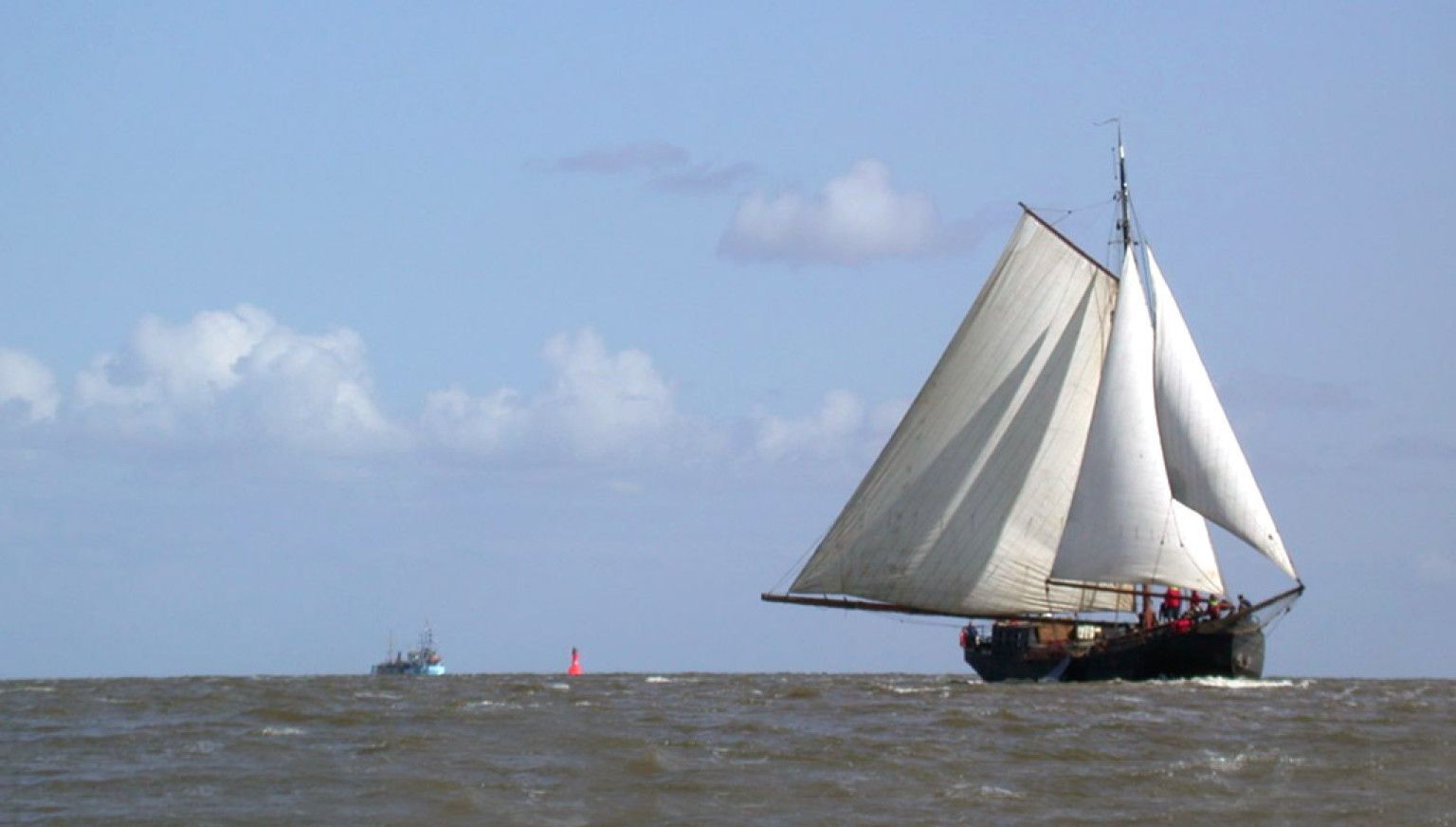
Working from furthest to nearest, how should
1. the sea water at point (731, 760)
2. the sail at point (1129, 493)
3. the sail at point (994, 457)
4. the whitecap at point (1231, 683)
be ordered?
1. the sail at point (994, 457)
2. the sail at point (1129, 493)
3. the whitecap at point (1231, 683)
4. the sea water at point (731, 760)

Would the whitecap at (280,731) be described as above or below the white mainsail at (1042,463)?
below

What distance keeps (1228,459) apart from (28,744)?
39.2 metres

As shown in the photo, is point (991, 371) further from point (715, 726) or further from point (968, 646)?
point (715, 726)

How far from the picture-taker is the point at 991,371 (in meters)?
76.6

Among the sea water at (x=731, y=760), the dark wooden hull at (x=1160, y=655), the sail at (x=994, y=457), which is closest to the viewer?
the sea water at (x=731, y=760)

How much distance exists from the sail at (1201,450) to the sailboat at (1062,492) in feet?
0.22

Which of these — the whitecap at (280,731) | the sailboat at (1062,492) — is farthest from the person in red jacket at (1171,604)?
the whitecap at (280,731)

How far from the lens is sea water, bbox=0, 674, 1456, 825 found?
36156 millimetres

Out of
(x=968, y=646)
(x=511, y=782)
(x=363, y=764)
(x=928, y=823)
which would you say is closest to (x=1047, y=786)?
(x=928, y=823)

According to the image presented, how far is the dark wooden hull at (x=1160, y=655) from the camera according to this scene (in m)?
74.0

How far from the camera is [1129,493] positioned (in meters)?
74.6

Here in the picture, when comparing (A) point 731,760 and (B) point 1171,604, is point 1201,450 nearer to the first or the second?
(B) point 1171,604

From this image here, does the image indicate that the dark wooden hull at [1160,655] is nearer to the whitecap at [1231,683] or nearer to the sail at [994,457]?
the whitecap at [1231,683]

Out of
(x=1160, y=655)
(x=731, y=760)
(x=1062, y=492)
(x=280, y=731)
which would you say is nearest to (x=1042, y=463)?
(x=1062, y=492)
